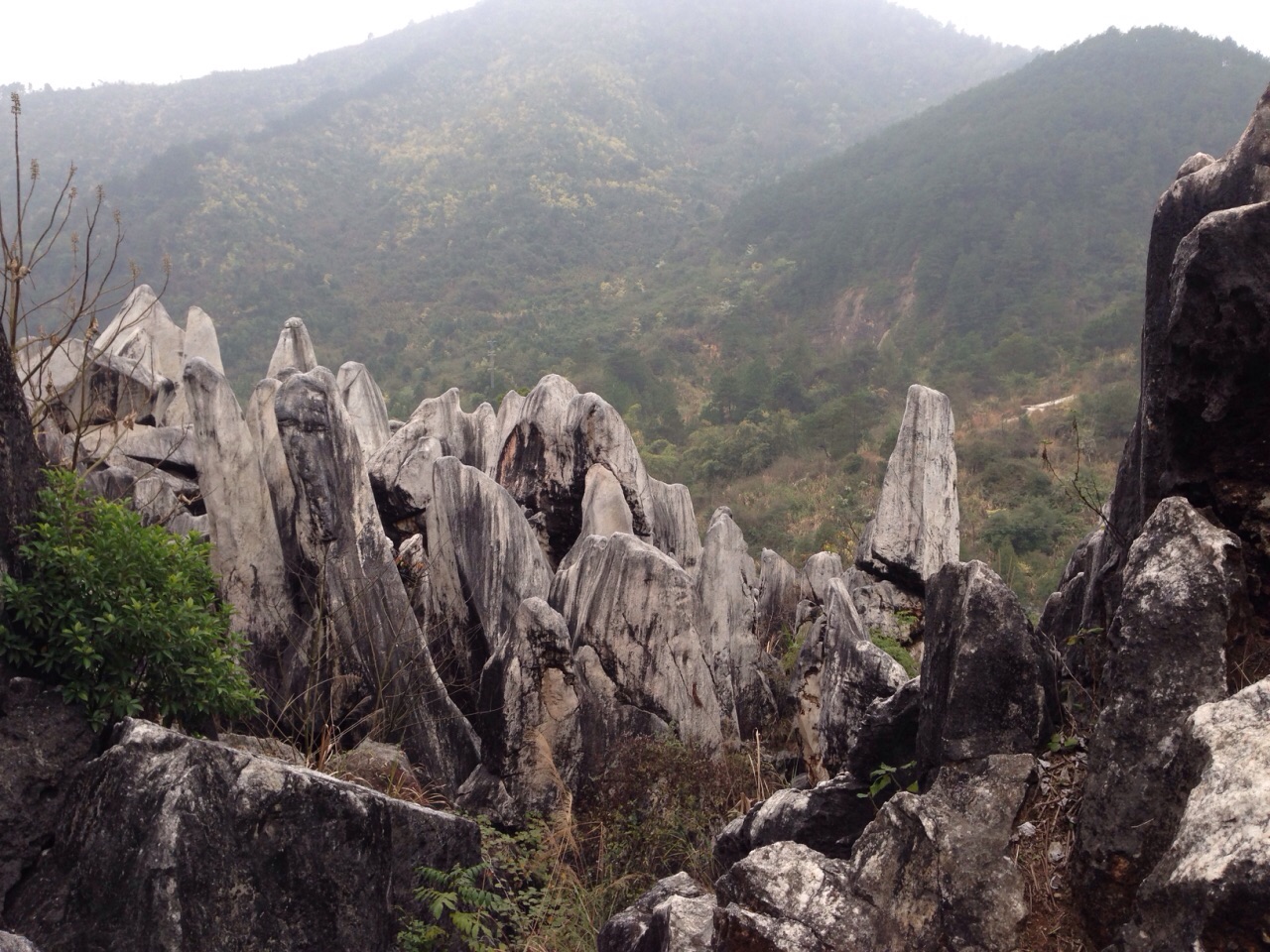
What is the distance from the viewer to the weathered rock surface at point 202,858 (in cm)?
480

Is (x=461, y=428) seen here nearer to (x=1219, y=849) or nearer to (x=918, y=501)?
(x=918, y=501)

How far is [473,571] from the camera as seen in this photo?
11.4m

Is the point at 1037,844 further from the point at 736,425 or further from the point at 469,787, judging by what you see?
the point at 736,425

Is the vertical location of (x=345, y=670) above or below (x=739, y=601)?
above

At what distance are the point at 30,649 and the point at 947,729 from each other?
15.8 feet

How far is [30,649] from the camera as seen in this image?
5.67 m

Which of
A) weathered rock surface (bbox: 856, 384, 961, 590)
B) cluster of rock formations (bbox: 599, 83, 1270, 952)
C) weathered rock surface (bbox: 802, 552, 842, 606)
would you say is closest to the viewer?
cluster of rock formations (bbox: 599, 83, 1270, 952)

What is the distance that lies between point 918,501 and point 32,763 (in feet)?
34.7

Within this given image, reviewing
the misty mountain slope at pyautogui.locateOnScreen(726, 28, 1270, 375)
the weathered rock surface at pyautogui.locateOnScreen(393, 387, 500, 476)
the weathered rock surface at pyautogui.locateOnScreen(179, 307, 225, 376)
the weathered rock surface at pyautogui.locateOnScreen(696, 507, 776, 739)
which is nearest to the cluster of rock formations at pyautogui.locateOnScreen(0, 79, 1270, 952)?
the weathered rock surface at pyautogui.locateOnScreen(696, 507, 776, 739)

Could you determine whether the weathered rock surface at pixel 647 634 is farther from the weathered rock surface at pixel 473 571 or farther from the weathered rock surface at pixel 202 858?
the weathered rock surface at pixel 202 858

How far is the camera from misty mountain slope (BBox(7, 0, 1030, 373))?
59.5 metres

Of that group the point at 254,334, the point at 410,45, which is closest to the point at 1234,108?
the point at 254,334

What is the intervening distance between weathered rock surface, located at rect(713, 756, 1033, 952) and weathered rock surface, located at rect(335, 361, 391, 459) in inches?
556

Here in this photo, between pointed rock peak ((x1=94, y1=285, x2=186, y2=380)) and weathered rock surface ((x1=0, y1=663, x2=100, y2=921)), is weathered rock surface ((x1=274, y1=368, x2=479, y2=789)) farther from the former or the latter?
pointed rock peak ((x1=94, y1=285, x2=186, y2=380))
